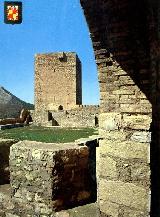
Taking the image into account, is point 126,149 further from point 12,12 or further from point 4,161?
point 12,12

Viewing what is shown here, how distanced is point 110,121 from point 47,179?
4.37 ft

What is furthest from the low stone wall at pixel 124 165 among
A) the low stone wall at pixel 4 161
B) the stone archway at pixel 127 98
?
the low stone wall at pixel 4 161

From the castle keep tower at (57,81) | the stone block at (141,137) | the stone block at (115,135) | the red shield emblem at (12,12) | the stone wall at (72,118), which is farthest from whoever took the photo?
the castle keep tower at (57,81)

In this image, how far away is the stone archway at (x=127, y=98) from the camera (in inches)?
140

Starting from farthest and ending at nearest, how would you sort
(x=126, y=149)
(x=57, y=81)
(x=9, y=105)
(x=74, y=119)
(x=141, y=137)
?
1. (x=9, y=105)
2. (x=57, y=81)
3. (x=74, y=119)
4. (x=126, y=149)
5. (x=141, y=137)

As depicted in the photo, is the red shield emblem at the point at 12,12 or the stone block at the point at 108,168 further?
the red shield emblem at the point at 12,12

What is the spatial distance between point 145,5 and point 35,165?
257 centimetres

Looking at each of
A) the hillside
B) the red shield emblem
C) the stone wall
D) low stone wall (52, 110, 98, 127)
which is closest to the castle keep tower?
the hillside

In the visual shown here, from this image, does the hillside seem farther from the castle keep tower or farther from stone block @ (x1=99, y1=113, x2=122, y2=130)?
stone block @ (x1=99, y1=113, x2=122, y2=130)

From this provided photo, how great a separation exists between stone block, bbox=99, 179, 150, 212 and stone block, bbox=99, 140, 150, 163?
0.33 meters

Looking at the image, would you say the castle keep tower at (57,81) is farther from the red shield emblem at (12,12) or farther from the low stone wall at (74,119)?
the red shield emblem at (12,12)

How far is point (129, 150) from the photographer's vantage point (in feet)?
12.0

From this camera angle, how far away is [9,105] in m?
36.9

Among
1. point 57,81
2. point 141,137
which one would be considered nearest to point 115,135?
point 141,137
